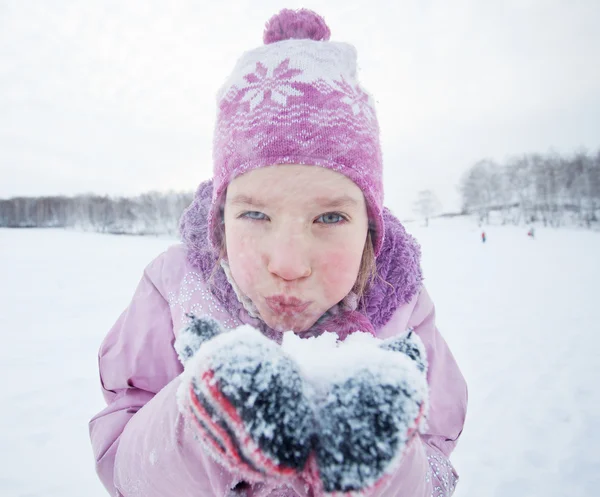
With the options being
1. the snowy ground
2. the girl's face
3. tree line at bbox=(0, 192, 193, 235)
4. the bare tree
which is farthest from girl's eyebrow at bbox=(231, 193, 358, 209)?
the bare tree

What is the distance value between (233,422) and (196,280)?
2.54 ft

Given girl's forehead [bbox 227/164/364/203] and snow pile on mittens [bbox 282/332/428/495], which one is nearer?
snow pile on mittens [bbox 282/332/428/495]

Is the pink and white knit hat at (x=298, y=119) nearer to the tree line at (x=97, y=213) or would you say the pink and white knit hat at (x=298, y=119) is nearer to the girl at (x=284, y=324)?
the girl at (x=284, y=324)

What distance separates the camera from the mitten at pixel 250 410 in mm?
502

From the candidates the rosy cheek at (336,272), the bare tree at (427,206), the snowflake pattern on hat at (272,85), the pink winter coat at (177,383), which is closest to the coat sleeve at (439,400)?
the pink winter coat at (177,383)

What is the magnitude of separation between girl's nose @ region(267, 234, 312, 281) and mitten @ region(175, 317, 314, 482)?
31cm

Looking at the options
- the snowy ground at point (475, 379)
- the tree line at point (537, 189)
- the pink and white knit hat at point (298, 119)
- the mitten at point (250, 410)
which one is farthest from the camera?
the tree line at point (537, 189)

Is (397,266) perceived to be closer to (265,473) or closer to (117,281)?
(265,473)

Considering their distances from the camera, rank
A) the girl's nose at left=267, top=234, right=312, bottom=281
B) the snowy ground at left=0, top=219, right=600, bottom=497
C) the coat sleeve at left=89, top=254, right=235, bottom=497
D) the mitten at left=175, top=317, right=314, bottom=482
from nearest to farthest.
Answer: the mitten at left=175, top=317, right=314, bottom=482
the coat sleeve at left=89, top=254, right=235, bottom=497
the girl's nose at left=267, top=234, right=312, bottom=281
the snowy ground at left=0, top=219, right=600, bottom=497

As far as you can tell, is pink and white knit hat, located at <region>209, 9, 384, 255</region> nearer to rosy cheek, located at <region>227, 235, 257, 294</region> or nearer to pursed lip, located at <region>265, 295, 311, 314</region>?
rosy cheek, located at <region>227, 235, 257, 294</region>

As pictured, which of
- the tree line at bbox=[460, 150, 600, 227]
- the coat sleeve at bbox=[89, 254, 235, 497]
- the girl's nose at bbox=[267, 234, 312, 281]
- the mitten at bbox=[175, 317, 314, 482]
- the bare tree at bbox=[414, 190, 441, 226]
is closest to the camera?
the mitten at bbox=[175, 317, 314, 482]

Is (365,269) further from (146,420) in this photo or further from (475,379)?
(475,379)

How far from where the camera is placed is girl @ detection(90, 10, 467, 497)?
0.52m

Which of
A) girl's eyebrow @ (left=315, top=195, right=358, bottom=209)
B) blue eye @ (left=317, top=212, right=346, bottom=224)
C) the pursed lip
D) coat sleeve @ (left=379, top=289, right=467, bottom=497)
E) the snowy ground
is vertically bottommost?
the snowy ground
